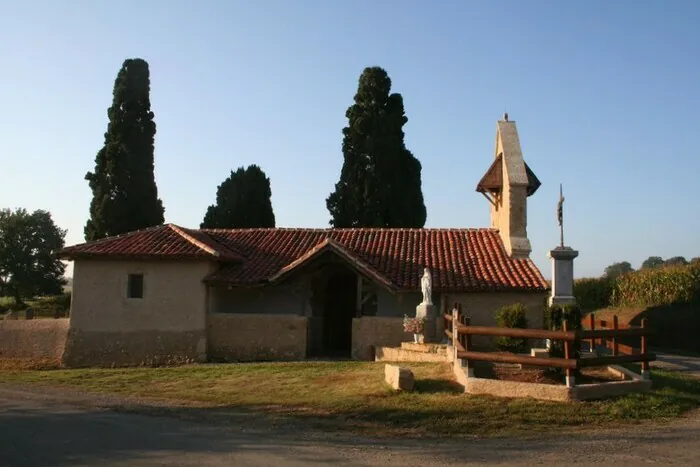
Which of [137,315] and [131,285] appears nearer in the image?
[137,315]

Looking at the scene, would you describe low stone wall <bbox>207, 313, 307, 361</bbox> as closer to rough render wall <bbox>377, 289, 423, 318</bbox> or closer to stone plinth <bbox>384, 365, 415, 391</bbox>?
rough render wall <bbox>377, 289, 423, 318</bbox>

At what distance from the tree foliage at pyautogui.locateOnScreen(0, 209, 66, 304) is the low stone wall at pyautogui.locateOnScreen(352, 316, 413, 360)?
38.0 metres

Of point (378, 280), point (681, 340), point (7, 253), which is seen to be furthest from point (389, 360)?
point (7, 253)

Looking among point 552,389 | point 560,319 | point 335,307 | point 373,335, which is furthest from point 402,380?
point 335,307

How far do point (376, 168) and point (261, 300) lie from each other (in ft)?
46.4

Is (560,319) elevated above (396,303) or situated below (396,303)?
below

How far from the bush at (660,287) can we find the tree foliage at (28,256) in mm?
40736

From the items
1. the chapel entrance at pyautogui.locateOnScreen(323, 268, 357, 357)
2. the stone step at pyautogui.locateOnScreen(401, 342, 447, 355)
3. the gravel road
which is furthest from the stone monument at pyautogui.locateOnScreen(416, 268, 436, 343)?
the gravel road

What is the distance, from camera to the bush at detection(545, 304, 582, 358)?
1277 centimetres

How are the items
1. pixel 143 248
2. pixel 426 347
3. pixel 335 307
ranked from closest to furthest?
pixel 426 347, pixel 143 248, pixel 335 307

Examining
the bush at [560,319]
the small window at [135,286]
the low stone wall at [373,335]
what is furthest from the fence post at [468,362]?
the small window at [135,286]

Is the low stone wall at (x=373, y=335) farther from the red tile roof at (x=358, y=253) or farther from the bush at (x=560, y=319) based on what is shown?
the bush at (x=560, y=319)

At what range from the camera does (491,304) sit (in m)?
20.2

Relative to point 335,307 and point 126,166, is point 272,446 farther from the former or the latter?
point 126,166
